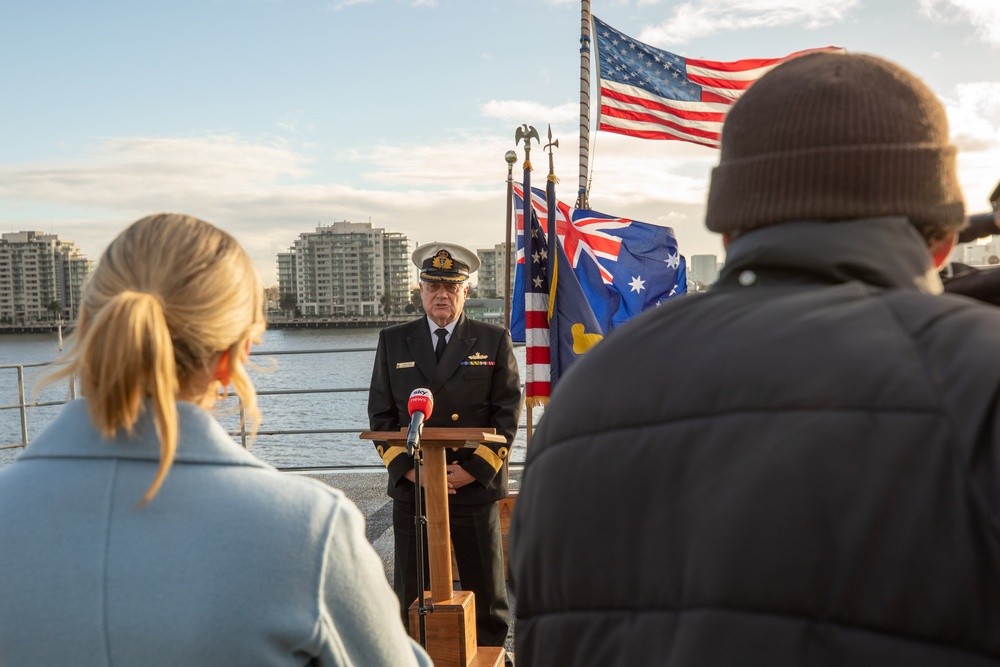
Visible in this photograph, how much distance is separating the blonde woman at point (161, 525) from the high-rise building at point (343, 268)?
7158cm

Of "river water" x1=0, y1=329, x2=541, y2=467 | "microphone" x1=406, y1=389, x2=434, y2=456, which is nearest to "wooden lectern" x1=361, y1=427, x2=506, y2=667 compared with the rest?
"microphone" x1=406, y1=389, x2=434, y2=456

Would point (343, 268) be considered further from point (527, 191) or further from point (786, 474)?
point (786, 474)

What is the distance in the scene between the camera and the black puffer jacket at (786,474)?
30.2 inches

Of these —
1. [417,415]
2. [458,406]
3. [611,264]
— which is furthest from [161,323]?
[611,264]

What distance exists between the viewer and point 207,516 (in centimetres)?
118

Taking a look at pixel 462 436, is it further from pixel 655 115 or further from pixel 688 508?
pixel 655 115

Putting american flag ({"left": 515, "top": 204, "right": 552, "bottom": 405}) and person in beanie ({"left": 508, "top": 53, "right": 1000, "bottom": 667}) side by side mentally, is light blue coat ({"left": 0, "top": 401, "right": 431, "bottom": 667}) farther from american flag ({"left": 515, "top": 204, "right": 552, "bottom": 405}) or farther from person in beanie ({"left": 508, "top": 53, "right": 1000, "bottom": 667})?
american flag ({"left": 515, "top": 204, "right": 552, "bottom": 405})

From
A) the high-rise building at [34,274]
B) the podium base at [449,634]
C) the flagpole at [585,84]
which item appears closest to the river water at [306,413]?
the podium base at [449,634]

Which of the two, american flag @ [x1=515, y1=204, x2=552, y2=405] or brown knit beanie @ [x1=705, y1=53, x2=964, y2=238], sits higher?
brown knit beanie @ [x1=705, y1=53, x2=964, y2=238]

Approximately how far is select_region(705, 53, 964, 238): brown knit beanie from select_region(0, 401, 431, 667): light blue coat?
723 mm

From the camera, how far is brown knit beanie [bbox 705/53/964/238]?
3.05 feet

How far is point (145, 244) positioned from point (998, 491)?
1.10m

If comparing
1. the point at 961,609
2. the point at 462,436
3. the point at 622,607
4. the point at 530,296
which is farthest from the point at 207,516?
the point at 530,296

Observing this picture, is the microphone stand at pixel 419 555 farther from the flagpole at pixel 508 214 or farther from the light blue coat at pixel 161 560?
the flagpole at pixel 508 214
